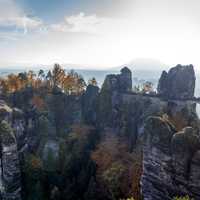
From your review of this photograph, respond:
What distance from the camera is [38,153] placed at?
5338cm

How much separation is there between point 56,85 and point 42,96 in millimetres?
7751

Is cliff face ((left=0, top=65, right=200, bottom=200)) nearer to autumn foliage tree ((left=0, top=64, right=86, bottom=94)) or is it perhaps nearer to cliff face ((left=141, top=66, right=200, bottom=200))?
cliff face ((left=141, top=66, right=200, bottom=200))

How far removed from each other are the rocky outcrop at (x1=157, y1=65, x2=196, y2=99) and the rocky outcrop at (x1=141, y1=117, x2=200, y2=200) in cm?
2902

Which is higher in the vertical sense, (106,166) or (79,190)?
(106,166)

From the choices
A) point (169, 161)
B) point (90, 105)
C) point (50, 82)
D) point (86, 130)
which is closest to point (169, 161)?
point (169, 161)

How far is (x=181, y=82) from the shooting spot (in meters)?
54.0

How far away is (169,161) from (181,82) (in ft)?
107

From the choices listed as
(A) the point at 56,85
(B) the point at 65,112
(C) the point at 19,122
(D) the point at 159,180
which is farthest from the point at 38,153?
(D) the point at 159,180

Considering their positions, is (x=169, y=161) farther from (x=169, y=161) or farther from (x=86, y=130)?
(x=86, y=130)

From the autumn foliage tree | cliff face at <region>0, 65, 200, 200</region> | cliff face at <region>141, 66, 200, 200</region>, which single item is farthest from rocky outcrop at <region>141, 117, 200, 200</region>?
the autumn foliage tree

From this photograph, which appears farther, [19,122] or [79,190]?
[19,122]

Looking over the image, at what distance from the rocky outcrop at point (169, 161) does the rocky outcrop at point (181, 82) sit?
95.2ft

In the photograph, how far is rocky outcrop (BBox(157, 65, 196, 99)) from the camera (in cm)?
5341

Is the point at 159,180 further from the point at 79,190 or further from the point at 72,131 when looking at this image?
the point at 72,131
